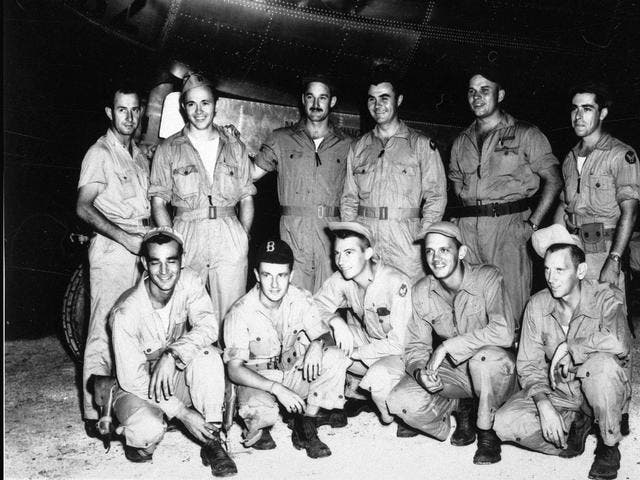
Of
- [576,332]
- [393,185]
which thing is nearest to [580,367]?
[576,332]

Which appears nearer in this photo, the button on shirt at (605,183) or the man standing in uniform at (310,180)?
the button on shirt at (605,183)

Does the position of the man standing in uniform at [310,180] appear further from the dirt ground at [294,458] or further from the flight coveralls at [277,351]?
the dirt ground at [294,458]

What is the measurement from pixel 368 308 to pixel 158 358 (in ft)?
4.77

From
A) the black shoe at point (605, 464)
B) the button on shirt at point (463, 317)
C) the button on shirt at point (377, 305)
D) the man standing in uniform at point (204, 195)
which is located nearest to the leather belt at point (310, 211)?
the man standing in uniform at point (204, 195)

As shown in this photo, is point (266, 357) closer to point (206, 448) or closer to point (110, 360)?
point (206, 448)

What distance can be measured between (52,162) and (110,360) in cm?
362

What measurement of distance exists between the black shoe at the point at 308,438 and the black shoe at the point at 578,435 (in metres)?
1.42

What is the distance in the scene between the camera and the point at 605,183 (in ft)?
12.7

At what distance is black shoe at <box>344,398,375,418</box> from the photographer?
13.0 feet

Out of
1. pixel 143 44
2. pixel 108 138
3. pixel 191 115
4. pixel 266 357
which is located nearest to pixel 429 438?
pixel 266 357

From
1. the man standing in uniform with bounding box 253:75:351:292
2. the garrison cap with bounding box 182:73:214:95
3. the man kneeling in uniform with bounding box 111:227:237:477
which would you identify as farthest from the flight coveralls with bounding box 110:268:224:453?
the garrison cap with bounding box 182:73:214:95

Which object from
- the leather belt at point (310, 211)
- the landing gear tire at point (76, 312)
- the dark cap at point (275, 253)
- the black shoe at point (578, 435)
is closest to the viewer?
the black shoe at point (578, 435)

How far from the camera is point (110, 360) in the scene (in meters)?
3.82

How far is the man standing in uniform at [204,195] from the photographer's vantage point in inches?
156
